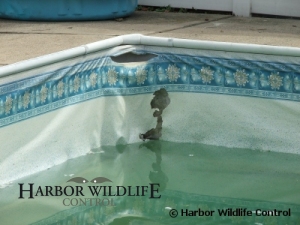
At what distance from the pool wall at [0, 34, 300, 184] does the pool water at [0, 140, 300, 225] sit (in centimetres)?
10

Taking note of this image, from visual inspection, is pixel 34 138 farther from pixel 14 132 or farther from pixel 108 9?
pixel 108 9

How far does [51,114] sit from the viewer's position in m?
4.22

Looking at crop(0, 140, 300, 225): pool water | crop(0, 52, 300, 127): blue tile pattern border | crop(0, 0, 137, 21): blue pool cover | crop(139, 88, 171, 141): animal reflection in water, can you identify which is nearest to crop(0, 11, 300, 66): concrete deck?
crop(0, 0, 137, 21): blue pool cover

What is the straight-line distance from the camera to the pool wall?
424 cm

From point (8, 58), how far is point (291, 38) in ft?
7.16

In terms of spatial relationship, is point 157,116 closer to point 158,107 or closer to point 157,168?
point 158,107

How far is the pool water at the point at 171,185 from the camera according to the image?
3572 millimetres

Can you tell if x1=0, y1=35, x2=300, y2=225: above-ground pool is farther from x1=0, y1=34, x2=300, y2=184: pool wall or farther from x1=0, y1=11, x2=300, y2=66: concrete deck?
x1=0, y1=11, x2=300, y2=66: concrete deck

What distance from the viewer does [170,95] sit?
4773mm

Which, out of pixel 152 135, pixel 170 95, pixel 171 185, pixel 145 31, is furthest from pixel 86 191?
pixel 145 31

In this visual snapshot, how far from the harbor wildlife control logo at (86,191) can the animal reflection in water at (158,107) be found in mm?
791

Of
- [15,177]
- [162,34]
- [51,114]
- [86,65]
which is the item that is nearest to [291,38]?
[162,34]

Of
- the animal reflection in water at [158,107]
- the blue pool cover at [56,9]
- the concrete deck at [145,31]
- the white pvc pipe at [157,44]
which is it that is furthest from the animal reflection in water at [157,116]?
the blue pool cover at [56,9]

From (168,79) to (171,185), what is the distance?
3.18 feet
